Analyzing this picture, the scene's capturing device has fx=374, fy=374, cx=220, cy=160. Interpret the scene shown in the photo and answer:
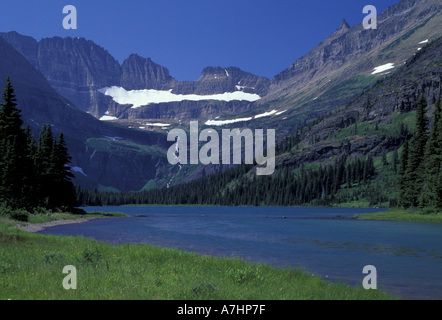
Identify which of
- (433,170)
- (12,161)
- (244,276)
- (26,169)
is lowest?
(244,276)

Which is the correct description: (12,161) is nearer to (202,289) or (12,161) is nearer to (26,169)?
(26,169)

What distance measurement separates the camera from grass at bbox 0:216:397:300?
13992 mm

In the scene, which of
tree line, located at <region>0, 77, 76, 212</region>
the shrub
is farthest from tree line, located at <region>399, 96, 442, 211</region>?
tree line, located at <region>0, 77, 76, 212</region>

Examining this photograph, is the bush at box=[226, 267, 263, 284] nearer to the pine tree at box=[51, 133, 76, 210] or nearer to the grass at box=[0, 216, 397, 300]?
the grass at box=[0, 216, 397, 300]

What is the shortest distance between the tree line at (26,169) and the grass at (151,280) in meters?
38.6

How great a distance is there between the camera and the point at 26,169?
65.2 m

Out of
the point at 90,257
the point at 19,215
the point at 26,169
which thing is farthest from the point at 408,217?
the point at 90,257

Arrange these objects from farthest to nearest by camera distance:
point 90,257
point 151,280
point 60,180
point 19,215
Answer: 1. point 60,180
2. point 19,215
3. point 90,257
4. point 151,280

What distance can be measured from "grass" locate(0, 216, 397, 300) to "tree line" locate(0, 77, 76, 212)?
127 feet

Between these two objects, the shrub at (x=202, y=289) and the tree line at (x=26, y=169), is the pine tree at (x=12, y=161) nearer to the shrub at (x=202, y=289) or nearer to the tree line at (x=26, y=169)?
the tree line at (x=26, y=169)

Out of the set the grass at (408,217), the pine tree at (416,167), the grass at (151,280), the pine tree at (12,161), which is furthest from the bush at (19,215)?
the pine tree at (416,167)

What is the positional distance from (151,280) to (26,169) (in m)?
57.7
